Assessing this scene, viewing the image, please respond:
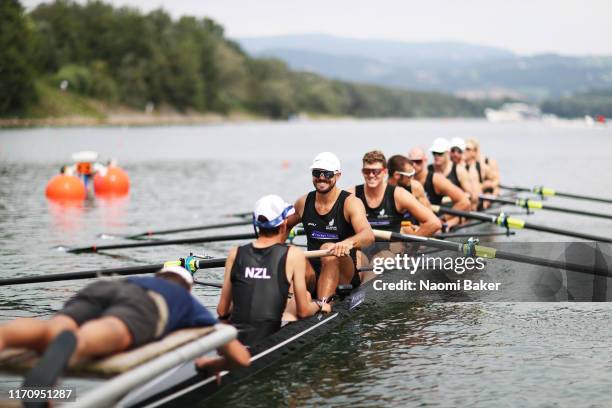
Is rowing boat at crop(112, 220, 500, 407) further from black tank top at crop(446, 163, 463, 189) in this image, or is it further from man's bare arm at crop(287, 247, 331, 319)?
black tank top at crop(446, 163, 463, 189)

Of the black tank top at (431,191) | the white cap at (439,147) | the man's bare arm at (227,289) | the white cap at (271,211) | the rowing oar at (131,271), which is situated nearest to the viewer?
the white cap at (271,211)

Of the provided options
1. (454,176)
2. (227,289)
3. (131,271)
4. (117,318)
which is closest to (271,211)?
(227,289)

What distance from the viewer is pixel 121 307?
574cm

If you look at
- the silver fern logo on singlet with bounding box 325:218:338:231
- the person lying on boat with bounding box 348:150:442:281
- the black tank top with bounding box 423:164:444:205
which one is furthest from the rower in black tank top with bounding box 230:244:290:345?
the black tank top with bounding box 423:164:444:205

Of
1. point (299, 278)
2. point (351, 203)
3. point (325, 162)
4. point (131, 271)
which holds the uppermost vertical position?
point (325, 162)

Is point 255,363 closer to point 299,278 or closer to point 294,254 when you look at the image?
point 299,278

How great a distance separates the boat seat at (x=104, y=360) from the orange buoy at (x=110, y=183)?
23.5m

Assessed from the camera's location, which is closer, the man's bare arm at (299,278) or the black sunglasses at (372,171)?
the man's bare arm at (299,278)

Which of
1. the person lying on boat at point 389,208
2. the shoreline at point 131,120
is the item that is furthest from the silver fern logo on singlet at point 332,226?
the shoreline at point 131,120

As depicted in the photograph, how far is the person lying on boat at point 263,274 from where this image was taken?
7703 mm

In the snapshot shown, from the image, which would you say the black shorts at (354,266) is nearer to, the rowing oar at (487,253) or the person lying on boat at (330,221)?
the person lying on boat at (330,221)

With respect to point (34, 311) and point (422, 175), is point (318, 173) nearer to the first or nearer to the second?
point (34, 311)

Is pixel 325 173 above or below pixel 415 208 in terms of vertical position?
above

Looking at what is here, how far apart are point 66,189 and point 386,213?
1757cm
